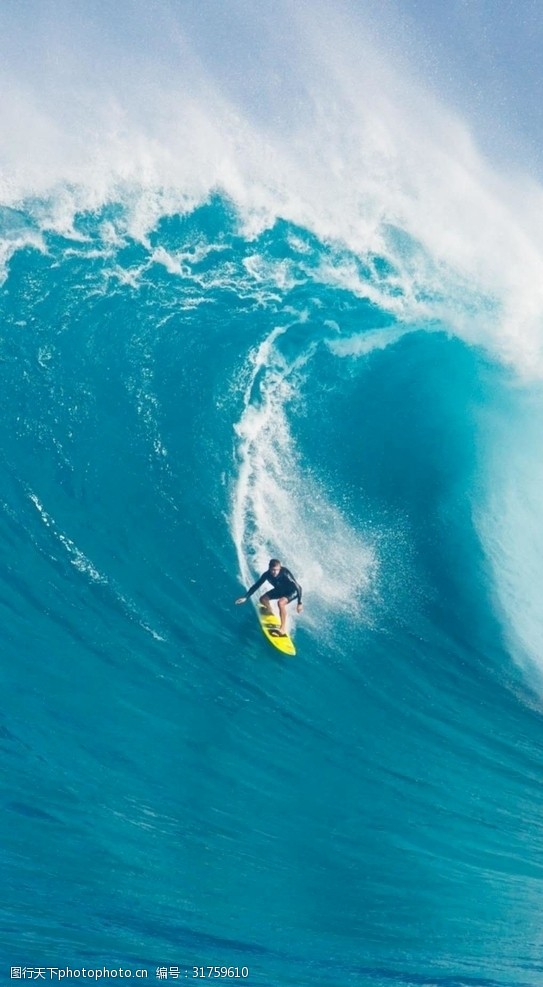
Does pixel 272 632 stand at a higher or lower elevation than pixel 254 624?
lower

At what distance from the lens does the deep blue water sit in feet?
29.9

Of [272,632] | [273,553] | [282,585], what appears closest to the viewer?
[282,585]

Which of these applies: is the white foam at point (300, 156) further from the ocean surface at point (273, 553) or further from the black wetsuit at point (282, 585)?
the black wetsuit at point (282, 585)

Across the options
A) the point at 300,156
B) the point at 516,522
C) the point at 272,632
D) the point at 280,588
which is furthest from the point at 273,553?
the point at 300,156

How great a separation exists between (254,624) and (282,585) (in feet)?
2.72

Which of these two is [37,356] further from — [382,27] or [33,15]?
[382,27]

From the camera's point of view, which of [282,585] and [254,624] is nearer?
[282,585]

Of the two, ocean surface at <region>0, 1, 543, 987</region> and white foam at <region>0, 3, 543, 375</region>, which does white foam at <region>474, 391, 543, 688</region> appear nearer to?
ocean surface at <region>0, 1, 543, 987</region>

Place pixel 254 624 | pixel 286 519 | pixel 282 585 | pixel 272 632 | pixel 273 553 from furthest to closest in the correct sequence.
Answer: pixel 286 519 → pixel 273 553 → pixel 254 624 → pixel 272 632 → pixel 282 585

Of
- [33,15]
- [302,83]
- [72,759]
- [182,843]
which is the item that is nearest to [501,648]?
[182,843]

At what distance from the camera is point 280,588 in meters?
11.1

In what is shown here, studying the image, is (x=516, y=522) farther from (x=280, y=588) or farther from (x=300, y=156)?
(x=300, y=156)

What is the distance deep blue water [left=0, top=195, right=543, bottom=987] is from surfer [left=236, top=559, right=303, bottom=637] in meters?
0.43

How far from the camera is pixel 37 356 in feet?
42.0
